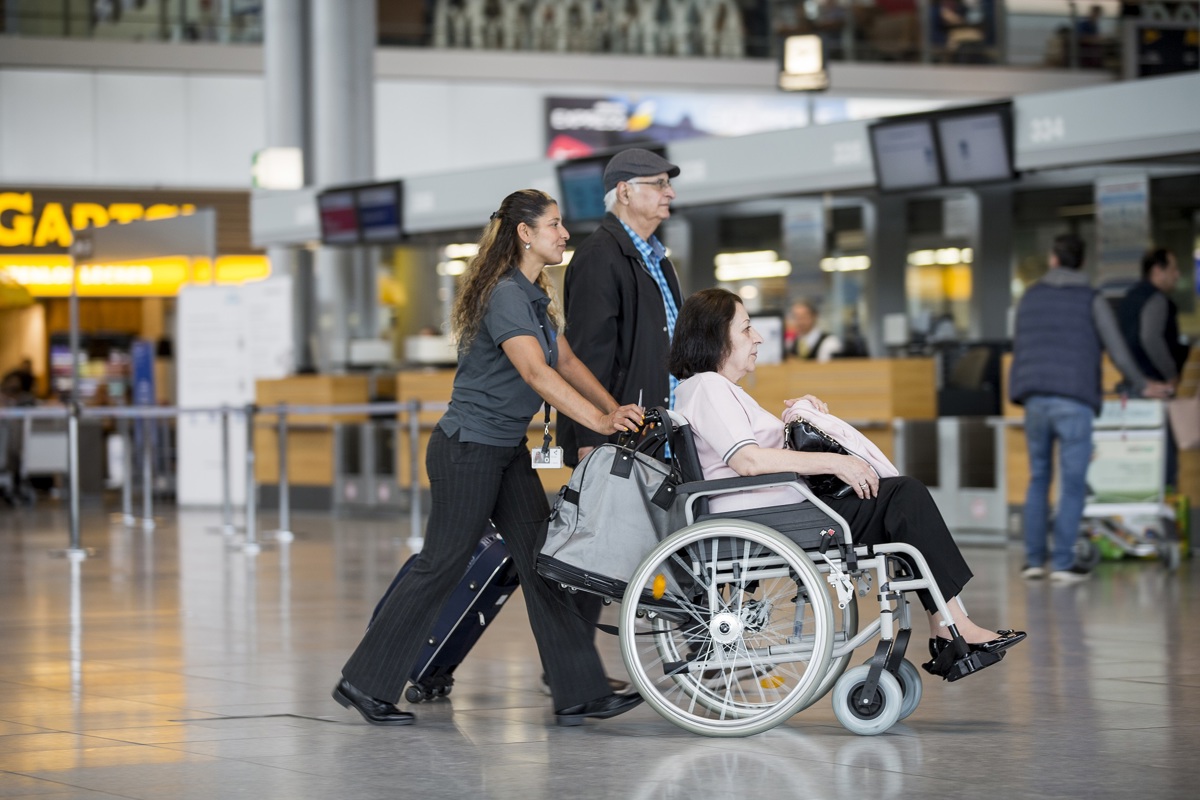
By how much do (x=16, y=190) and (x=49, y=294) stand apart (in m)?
1.40

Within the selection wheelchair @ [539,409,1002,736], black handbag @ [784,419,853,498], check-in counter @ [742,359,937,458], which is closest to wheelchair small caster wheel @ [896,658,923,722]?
wheelchair @ [539,409,1002,736]

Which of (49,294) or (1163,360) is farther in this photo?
(49,294)

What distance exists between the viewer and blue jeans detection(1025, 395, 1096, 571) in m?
8.15

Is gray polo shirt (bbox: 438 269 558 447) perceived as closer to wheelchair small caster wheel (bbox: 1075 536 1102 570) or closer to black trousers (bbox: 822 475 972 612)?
black trousers (bbox: 822 475 972 612)

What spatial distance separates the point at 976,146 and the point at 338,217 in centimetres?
670

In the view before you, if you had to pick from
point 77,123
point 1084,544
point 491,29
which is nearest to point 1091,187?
point 1084,544

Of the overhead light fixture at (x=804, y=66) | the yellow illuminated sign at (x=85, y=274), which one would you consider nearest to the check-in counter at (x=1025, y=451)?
the overhead light fixture at (x=804, y=66)

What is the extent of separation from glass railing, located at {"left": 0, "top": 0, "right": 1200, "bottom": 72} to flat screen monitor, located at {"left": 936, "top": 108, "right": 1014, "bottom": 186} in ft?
37.9

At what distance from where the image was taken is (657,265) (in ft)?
16.4

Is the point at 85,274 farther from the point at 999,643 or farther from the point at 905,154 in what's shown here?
the point at 999,643

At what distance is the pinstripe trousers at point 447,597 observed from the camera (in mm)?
4426

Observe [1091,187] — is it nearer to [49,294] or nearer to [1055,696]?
[1055,696]

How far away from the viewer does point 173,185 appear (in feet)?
72.9

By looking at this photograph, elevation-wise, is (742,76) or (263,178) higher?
(742,76)
